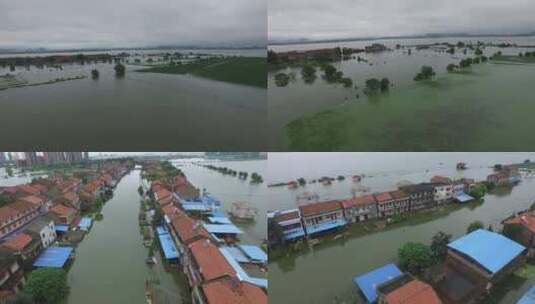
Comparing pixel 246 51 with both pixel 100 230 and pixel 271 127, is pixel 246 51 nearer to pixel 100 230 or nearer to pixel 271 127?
pixel 271 127

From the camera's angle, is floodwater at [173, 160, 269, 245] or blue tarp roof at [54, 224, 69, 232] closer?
floodwater at [173, 160, 269, 245]

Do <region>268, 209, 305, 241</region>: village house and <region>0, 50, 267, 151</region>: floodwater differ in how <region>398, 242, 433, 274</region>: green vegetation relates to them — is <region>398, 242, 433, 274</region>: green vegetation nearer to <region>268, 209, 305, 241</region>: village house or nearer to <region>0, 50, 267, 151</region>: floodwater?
<region>268, 209, 305, 241</region>: village house

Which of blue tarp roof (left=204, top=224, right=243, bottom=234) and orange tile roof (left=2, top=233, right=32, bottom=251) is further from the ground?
orange tile roof (left=2, top=233, right=32, bottom=251)

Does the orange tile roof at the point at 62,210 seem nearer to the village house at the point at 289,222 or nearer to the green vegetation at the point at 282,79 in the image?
the village house at the point at 289,222

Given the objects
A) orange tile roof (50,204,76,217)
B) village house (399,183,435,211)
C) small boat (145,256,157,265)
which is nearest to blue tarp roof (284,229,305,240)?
small boat (145,256,157,265)

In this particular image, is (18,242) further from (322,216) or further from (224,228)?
(322,216)

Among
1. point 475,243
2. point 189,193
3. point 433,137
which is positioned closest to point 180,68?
point 433,137
